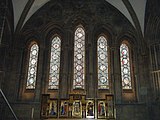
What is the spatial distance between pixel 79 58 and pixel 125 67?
2774mm

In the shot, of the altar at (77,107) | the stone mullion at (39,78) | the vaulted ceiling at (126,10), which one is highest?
the vaulted ceiling at (126,10)

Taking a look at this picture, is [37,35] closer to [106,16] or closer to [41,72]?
[41,72]

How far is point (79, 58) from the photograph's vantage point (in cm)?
1315

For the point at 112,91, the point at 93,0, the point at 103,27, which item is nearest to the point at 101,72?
the point at 112,91

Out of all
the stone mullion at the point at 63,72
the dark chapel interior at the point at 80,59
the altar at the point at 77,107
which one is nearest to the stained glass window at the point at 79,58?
the dark chapel interior at the point at 80,59

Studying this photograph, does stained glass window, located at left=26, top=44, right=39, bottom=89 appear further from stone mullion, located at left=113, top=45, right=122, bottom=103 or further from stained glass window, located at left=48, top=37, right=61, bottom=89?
stone mullion, located at left=113, top=45, right=122, bottom=103

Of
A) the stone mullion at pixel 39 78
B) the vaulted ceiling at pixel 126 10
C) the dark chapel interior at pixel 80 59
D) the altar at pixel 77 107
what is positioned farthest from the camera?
the vaulted ceiling at pixel 126 10

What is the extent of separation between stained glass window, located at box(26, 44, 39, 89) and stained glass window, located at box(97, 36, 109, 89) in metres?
3.76

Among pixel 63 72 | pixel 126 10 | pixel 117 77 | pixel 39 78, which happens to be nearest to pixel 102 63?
pixel 117 77

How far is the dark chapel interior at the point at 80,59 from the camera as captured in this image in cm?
1155

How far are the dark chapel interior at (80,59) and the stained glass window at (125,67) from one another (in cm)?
6

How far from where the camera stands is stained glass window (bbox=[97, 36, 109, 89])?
12.6 meters

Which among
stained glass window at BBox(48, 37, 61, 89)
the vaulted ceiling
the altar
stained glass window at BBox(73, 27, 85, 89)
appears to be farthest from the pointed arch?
stained glass window at BBox(48, 37, 61, 89)

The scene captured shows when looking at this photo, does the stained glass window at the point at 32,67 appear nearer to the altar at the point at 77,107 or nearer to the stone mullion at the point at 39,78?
the stone mullion at the point at 39,78
